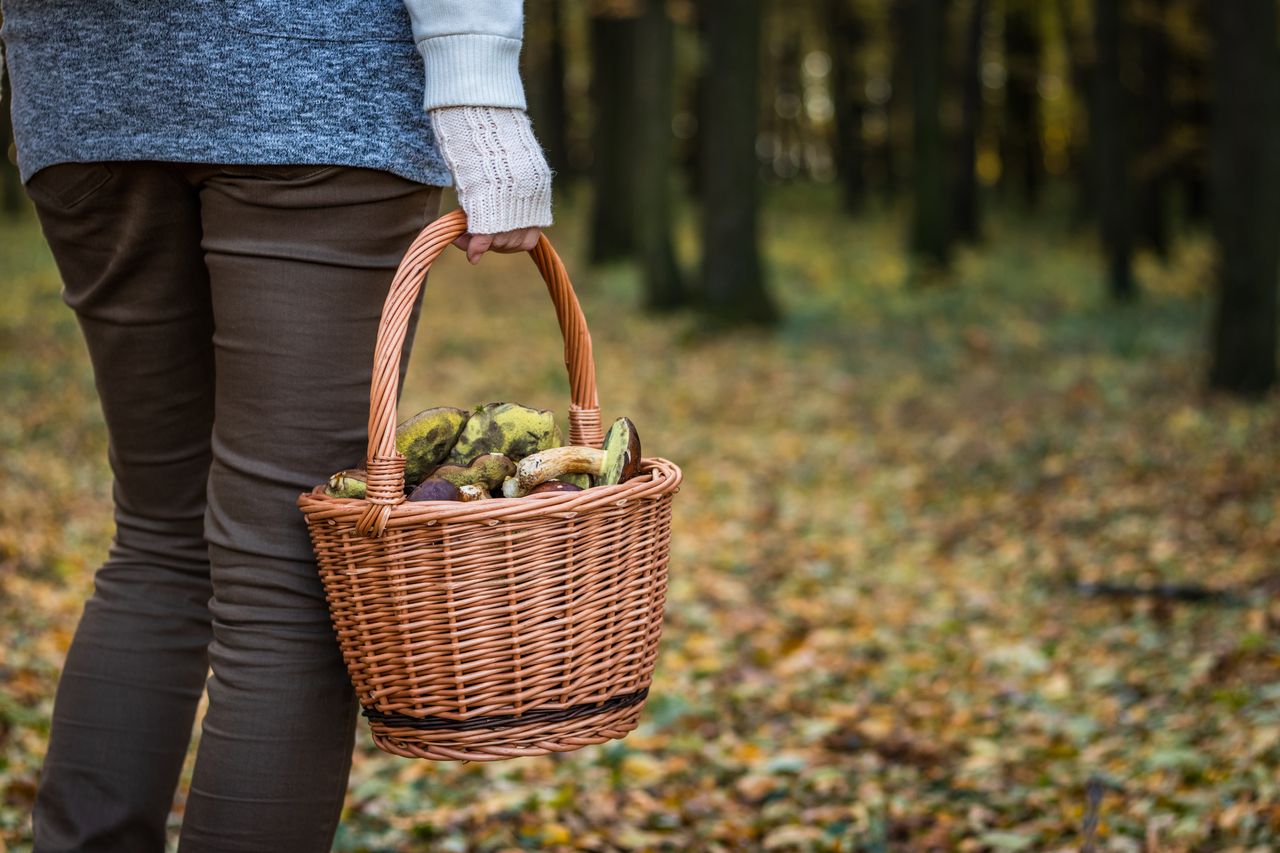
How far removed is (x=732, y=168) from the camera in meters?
12.3

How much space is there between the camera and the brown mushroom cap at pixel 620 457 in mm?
1732

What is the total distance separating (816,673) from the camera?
4207 millimetres

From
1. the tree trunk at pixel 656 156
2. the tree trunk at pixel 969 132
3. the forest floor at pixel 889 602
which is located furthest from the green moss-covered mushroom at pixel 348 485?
the tree trunk at pixel 969 132

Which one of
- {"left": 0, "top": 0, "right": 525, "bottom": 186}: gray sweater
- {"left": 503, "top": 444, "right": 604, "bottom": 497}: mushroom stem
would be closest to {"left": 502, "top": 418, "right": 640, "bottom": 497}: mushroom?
{"left": 503, "top": 444, "right": 604, "bottom": 497}: mushroom stem

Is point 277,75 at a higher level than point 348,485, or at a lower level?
higher

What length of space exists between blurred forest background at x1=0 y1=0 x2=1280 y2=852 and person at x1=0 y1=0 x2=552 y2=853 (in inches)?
45.8

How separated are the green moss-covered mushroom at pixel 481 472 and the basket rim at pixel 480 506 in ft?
0.34

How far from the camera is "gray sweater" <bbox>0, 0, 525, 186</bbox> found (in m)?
1.59

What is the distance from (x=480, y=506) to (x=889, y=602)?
146 inches

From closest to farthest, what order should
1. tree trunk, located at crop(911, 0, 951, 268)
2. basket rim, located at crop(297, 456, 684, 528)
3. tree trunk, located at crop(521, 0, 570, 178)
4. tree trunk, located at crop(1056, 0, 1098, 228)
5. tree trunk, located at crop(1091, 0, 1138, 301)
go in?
1. basket rim, located at crop(297, 456, 684, 528)
2. tree trunk, located at crop(1091, 0, 1138, 301)
3. tree trunk, located at crop(911, 0, 951, 268)
4. tree trunk, located at crop(1056, 0, 1098, 228)
5. tree trunk, located at crop(521, 0, 570, 178)

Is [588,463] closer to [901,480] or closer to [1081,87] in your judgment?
[901,480]

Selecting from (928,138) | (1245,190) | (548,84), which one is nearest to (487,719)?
(1245,190)

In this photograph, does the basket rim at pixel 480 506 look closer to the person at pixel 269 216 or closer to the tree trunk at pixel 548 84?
the person at pixel 269 216

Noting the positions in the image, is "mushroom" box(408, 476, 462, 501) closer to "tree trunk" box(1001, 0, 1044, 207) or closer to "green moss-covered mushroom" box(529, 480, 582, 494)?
"green moss-covered mushroom" box(529, 480, 582, 494)
